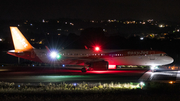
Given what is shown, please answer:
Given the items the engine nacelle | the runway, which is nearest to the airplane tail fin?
the runway

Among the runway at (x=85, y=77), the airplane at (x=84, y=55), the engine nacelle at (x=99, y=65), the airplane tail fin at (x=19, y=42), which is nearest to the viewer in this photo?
the runway at (x=85, y=77)

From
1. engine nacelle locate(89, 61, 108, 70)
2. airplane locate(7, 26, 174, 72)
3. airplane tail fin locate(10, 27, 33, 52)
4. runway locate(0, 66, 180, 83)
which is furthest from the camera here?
airplane tail fin locate(10, 27, 33, 52)

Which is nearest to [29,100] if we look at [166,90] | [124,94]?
[124,94]

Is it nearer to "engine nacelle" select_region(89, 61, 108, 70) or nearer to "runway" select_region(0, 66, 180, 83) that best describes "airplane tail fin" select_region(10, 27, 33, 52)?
"runway" select_region(0, 66, 180, 83)

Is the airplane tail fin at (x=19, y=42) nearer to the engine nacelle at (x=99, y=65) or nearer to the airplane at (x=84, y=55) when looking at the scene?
the airplane at (x=84, y=55)

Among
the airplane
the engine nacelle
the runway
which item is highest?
the airplane

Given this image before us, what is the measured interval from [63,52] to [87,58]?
387cm

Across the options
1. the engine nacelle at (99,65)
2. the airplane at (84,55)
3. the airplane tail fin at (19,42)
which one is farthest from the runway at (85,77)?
the airplane tail fin at (19,42)

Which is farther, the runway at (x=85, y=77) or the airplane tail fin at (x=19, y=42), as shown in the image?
the airplane tail fin at (x=19, y=42)

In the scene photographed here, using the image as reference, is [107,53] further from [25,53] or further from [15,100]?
[15,100]

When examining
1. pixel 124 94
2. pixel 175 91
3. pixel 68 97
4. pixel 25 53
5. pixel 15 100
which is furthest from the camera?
pixel 25 53

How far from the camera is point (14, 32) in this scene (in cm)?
3584

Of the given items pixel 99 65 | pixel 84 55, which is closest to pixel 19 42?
pixel 84 55

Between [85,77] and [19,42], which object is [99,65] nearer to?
[85,77]
